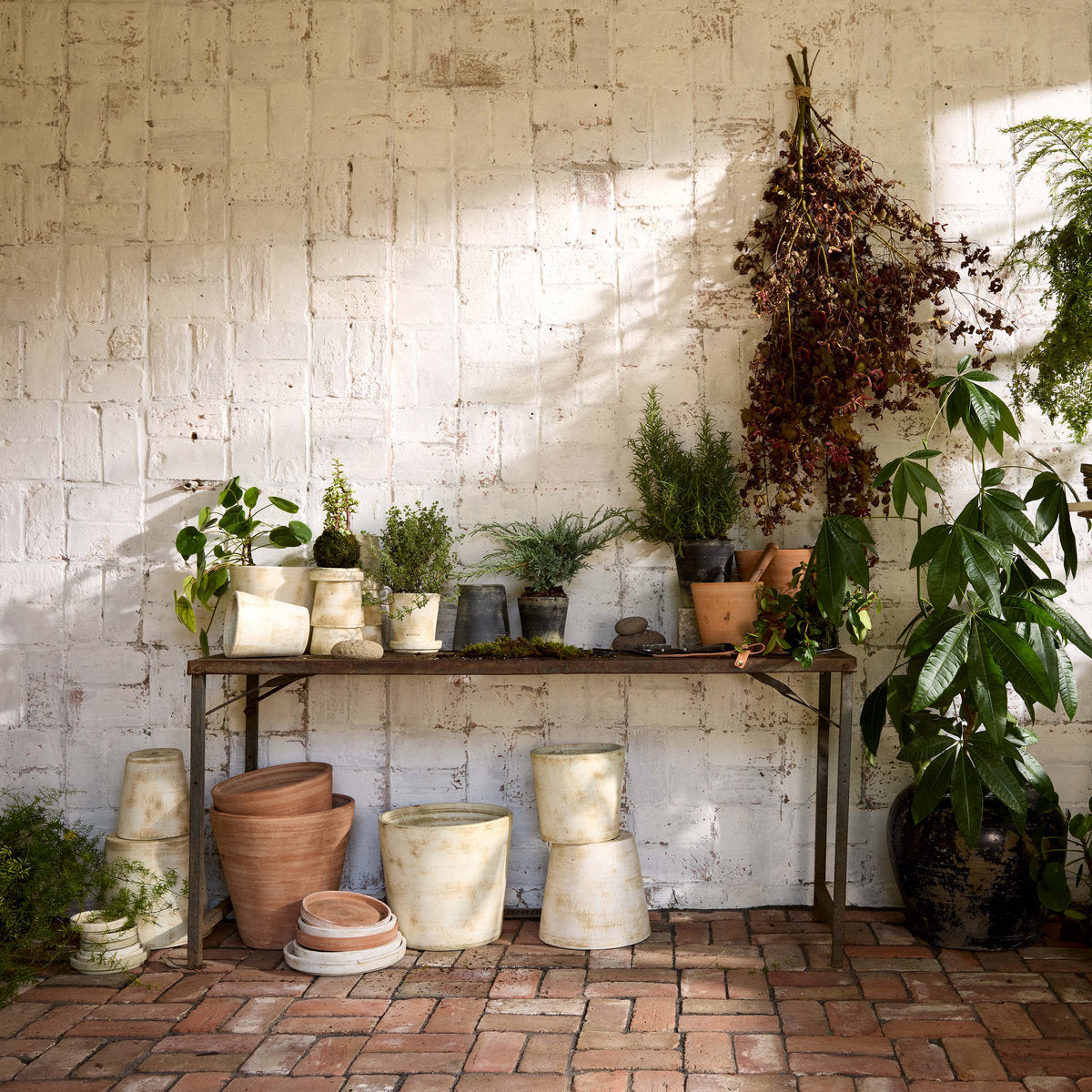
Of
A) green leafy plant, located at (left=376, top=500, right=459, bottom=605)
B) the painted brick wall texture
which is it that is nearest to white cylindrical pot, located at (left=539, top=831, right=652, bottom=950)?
the painted brick wall texture

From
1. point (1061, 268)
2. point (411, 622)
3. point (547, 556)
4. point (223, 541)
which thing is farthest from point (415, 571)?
point (1061, 268)

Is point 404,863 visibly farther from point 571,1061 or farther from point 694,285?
point 694,285

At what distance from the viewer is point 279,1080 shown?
2.43 meters

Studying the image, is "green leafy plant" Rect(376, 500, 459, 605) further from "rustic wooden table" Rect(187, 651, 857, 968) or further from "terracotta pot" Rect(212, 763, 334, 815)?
"terracotta pot" Rect(212, 763, 334, 815)

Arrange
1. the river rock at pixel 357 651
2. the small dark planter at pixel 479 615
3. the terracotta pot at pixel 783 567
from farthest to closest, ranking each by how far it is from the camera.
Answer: the small dark planter at pixel 479 615 → the terracotta pot at pixel 783 567 → the river rock at pixel 357 651

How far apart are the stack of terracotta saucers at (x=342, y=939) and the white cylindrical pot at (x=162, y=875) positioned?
39cm

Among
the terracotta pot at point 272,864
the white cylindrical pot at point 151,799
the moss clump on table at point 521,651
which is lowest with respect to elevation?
the terracotta pot at point 272,864

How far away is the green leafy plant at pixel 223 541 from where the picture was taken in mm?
3412

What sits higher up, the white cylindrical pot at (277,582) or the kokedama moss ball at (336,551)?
the kokedama moss ball at (336,551)

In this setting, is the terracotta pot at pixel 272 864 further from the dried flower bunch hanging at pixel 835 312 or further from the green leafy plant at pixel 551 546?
the dried flower bunch hanging at pixel 835 312

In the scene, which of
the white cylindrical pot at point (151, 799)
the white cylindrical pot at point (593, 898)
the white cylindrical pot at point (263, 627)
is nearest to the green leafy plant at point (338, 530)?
the white cylindrical pot at point (263, 627)

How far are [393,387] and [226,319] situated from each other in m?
0.62

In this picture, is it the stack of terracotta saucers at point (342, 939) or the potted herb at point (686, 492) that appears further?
the potted herb at point (686, 492)

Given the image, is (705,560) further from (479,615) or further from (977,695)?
(977,695)
